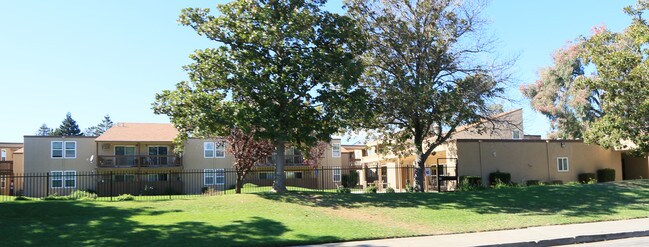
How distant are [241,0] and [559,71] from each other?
35555 millimetres

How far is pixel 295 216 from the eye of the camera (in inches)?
658

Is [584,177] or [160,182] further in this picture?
[160,182]

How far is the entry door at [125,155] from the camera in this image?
40.5m

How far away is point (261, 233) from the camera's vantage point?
1379 cm

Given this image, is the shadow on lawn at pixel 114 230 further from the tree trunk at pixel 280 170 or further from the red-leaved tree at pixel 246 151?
the red-leaved tree at pixel 246 151

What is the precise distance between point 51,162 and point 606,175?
3952 cm

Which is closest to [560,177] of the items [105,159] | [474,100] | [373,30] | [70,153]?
[474,100]

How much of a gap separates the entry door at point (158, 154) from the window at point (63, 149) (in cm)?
572

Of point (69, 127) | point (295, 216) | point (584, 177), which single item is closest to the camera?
point (295, 216)

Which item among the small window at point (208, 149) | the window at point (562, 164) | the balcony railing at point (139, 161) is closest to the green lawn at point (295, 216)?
the window at point (562, 164)

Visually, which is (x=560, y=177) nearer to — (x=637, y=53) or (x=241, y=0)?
(x=637, y=53)

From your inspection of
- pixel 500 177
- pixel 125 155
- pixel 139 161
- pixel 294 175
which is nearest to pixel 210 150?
pixel 139 161

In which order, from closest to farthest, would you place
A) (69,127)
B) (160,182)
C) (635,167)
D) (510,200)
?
(510,200), (635,167), (160,182), (69,127)

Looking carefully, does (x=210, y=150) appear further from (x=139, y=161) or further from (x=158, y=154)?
(x=139, y=161)
